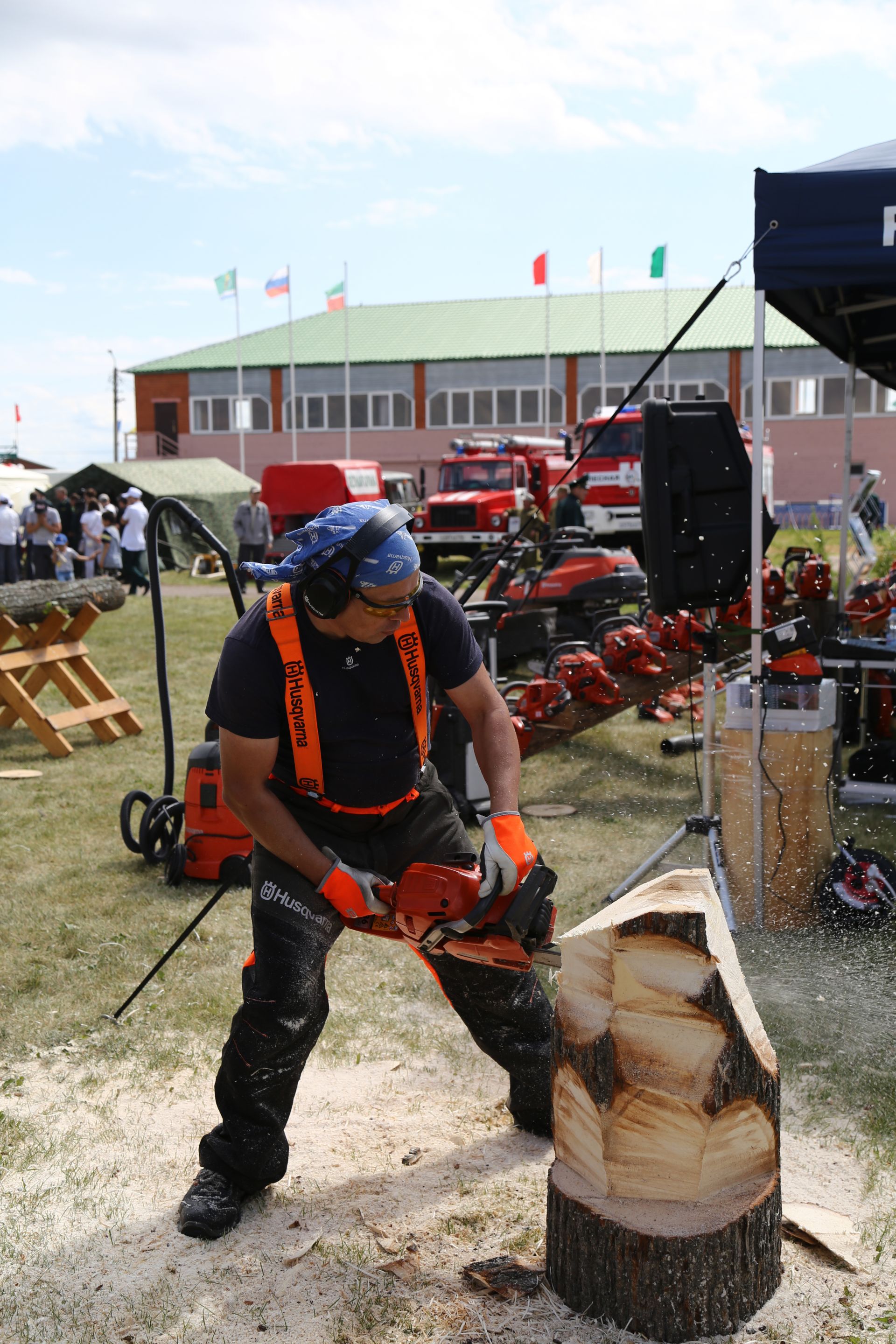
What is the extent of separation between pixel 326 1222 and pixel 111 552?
1871cm

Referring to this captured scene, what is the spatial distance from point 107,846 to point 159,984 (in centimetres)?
213

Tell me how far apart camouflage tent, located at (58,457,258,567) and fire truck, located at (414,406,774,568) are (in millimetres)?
4768

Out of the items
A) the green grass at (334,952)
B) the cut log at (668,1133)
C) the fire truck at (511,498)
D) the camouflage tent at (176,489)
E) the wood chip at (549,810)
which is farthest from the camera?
the camouflage tent at (176,489)

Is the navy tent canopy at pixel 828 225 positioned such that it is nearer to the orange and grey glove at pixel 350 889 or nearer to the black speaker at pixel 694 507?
the black speaker at pixel 694 507

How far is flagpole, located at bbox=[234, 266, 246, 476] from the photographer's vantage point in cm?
3494

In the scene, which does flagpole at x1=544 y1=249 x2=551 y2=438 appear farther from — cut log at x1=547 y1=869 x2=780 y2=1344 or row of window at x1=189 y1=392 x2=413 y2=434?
cut log at x1=547 y1=869 x2=780 y2=1344

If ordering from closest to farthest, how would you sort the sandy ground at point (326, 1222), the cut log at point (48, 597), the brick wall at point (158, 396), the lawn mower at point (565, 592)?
the sandy ground at point (326, 1222), the cut log at point (48, 597), the lawn mower at point (565, 592), the brick wall at point (158, 396)

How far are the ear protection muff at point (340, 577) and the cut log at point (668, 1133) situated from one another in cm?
93

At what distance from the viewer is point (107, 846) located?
652 centimetres

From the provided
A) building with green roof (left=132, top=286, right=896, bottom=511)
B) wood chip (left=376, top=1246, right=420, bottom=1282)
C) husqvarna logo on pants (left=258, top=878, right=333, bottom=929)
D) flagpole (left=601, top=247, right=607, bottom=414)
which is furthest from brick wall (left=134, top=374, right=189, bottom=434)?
wood chip (left=376, top=1246, right=420, bottom=1282)

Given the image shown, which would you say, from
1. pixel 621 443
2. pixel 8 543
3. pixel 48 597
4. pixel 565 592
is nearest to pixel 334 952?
pixel 48 597

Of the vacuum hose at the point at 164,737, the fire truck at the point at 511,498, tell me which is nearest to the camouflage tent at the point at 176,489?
the fire truck at the point at 511,498

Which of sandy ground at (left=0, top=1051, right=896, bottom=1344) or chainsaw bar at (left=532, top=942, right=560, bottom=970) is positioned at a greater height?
chainsaw bar at (left=532, top=942, right=560, bottom=970)

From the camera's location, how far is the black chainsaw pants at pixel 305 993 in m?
2.93
